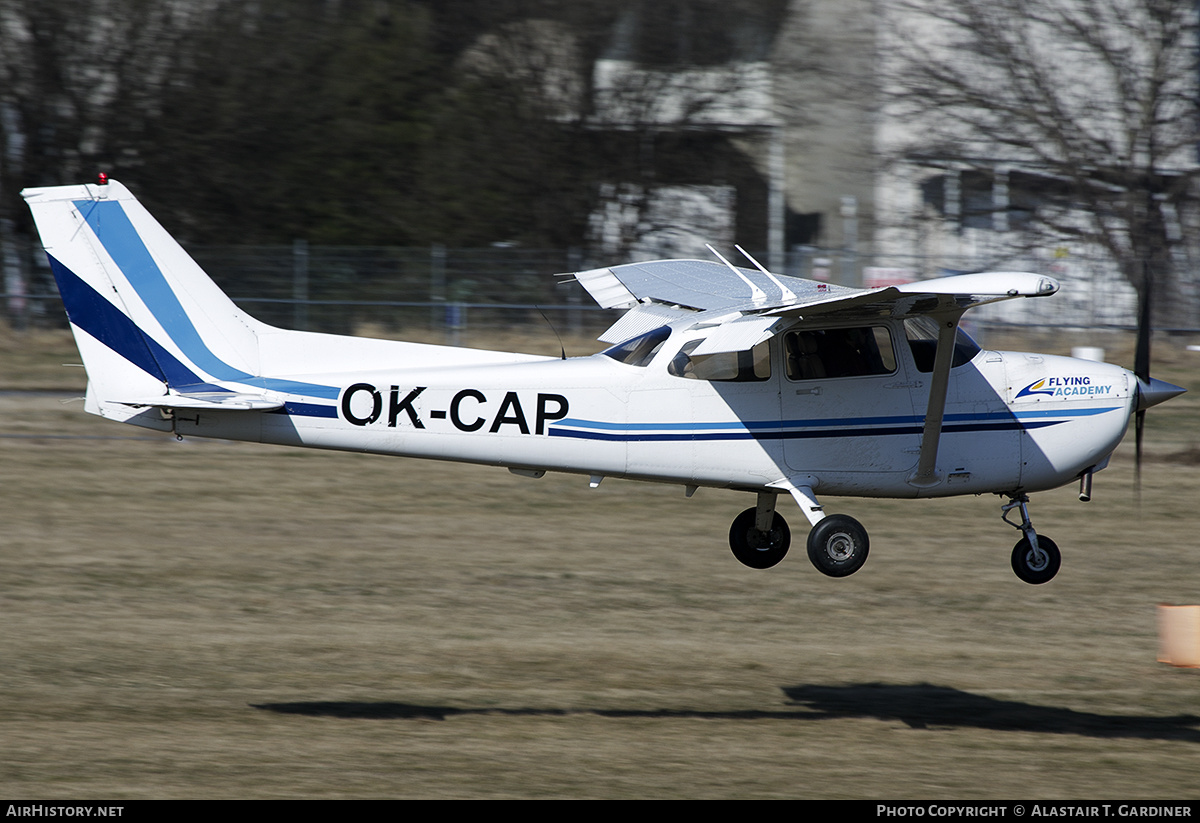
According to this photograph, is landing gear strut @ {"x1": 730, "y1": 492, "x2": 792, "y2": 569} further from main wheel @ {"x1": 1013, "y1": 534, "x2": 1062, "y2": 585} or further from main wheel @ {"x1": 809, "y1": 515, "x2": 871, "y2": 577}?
main wheel @ {"x1": 1013, "y1": 534, "x2": 1062, "y2": 585}

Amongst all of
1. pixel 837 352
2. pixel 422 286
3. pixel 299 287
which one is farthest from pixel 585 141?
pixel 837 352

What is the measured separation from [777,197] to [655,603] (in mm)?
21241

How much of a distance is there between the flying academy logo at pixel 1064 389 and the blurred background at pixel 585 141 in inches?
688

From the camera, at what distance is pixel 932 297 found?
10227mm

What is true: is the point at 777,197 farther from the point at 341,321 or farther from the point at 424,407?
the point at 424,407

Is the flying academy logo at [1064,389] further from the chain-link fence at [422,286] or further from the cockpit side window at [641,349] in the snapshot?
the chain-link fence at [422,286]

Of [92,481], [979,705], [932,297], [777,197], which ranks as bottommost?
[979,705]

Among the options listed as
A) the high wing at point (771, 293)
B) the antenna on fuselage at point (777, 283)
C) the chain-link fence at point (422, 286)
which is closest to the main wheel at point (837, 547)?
the high wing at point (771, 293)

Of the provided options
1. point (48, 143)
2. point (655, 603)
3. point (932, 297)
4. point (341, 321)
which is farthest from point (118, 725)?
point (48, 143)

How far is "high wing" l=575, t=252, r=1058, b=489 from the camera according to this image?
9.53 metres

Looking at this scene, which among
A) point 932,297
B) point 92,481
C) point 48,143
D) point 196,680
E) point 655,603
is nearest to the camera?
point 932,297

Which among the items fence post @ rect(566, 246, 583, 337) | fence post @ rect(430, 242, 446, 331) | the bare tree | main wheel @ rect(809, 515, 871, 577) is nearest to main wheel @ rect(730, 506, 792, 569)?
main wheel @ rect(809, 515, 871, 577)

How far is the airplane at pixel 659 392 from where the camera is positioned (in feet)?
34.3

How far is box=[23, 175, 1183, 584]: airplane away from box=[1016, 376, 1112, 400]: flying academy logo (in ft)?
0.04
